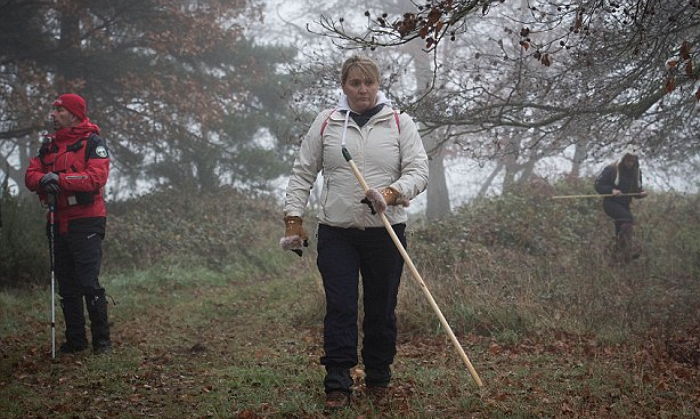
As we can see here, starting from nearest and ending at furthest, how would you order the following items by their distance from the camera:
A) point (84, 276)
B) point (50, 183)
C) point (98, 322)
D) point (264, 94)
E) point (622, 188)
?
point (50, 183)
point (84, 276)
point (98, 322)
point (622, 188)
point (264, 94)

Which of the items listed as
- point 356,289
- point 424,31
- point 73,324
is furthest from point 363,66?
point 73,324

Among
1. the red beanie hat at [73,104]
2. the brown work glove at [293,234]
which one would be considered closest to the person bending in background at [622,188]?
the brown work glove at [293,234]

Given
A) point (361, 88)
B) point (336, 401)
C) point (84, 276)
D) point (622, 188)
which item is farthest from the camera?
point (622, 188)

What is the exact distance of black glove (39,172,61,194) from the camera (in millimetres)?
6117

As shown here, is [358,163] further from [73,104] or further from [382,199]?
[73,104]

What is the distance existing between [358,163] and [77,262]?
10.7ft

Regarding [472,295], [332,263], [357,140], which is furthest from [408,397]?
[472,295]

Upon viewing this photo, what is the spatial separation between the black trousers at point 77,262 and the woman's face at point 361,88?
316 cm

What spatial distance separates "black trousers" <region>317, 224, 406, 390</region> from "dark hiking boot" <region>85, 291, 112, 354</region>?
286 cm

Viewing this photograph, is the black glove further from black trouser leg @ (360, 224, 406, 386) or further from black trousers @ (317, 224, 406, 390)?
black trouser leg @ (360, 224, 406, 386)

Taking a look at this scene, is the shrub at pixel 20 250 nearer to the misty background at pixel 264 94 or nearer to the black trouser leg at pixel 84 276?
the misty background at pixel 264 94

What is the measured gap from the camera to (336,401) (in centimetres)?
440

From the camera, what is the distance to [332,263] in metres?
4.53

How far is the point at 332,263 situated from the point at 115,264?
8922 mm
